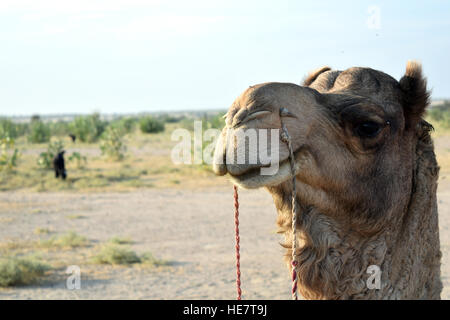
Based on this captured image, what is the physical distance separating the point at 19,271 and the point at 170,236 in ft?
13.7

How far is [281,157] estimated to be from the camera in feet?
7.70

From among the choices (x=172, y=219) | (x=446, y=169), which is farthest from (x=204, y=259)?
(x=446, y=169)

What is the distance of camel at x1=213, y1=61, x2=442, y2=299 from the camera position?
266 centimetres

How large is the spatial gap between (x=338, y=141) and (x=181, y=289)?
6.57 m

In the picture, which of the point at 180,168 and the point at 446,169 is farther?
the point at 180,168

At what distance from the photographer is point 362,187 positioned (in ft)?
9.21

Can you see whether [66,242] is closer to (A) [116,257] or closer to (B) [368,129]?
(A) [116,257]

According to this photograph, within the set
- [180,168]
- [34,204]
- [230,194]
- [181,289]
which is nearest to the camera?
[181,289]

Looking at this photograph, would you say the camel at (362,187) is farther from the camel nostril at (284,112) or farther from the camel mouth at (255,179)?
the camel mouth at (255,179)

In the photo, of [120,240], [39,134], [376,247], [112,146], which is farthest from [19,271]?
[39,134]

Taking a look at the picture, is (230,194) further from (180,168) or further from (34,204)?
(180,168)

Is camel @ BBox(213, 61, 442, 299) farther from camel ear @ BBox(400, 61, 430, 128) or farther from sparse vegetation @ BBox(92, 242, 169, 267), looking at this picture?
sparse vegetation @ BBox(92, 242, 169, 267)

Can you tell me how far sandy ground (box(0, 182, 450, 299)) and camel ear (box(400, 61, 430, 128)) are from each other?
5604 mm

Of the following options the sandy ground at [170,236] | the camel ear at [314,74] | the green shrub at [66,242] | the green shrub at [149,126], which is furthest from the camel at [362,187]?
the green shrub at [149,126]
